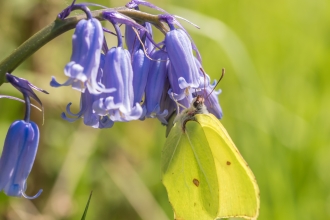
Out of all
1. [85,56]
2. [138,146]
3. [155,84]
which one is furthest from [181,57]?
[138,146]

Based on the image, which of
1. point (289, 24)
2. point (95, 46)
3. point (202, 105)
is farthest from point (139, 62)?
point (289, 24)

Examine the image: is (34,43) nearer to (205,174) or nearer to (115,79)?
(115,79)

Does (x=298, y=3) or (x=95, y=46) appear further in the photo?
(x=298, y=3)

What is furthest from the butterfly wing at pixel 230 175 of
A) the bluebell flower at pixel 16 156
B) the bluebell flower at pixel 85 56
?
the bluebell flower at pixel 16 156

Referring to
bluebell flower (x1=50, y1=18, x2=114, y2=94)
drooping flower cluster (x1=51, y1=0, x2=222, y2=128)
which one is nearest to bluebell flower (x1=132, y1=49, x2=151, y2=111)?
drooping flower cluster (x1=51, y1=0, x2=222, y2=128)

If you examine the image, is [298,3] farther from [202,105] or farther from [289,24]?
[202,105]

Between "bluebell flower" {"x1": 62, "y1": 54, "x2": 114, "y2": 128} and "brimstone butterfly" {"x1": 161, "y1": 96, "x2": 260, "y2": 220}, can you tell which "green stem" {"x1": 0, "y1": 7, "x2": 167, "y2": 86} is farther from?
"brimstone butterfly" {"x1": 161, "y1": 96, "x2": 260, "y2": 220}
